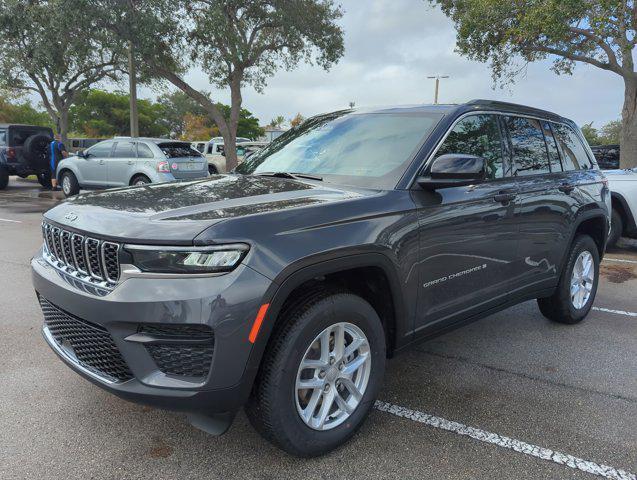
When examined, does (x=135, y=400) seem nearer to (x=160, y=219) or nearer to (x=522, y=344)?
(x=160, y=219)

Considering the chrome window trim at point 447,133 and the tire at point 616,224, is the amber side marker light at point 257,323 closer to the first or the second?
the chrome window trim at point 447,133

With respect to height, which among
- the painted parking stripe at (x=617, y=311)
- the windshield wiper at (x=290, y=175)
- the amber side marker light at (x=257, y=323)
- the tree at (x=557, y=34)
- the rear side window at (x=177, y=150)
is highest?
the tree at (x=557, y=34)

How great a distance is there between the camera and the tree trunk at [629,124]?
490 inches

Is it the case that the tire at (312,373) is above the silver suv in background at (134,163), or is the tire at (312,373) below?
below

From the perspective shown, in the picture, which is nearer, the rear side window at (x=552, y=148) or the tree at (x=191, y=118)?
the rear side window at (x=552, y=148)

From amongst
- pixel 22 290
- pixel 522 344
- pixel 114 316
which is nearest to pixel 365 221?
Result: pixel 114 316

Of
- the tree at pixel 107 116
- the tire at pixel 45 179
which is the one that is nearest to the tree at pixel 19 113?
the tree at pixel 107 116

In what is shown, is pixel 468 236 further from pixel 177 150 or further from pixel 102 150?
pixel 102 150

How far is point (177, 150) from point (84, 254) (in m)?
10.9

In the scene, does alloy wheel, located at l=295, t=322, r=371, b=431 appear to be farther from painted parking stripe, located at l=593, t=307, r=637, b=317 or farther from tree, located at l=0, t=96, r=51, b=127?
tree, located at l=0, t=96, r=51, b=127

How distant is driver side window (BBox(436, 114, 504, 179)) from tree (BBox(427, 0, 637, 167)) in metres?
9.57

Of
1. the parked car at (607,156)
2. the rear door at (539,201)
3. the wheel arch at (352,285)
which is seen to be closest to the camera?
the wheel arch at (352,285)

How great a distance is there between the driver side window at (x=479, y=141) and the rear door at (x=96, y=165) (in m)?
11.9

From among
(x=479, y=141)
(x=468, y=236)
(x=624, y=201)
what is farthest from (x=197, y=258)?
(x=624, y=201)
